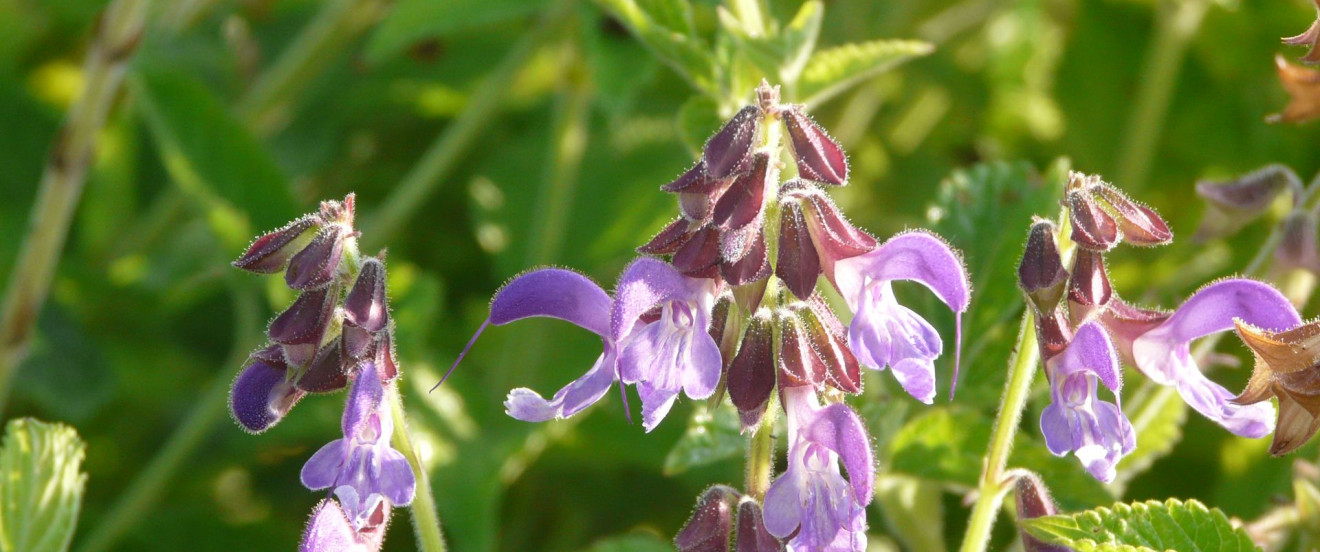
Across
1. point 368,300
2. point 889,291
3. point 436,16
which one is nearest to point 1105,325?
point 889,291

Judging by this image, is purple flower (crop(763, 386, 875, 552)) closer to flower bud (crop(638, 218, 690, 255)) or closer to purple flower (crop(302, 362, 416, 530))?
flower bud (crop(638, 218, 690, 255))

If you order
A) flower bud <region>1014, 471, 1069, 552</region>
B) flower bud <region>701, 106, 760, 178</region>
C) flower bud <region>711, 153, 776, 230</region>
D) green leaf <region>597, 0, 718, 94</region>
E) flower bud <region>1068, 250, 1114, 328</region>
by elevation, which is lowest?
flower bud <region>1014, 471, 1069, 552</region>

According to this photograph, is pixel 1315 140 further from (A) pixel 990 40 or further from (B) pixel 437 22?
(B) pixel 437 22

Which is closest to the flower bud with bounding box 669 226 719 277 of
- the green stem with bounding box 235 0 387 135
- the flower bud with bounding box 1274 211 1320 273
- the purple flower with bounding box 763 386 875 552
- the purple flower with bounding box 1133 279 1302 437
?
the purple flower with bounding box 763 386 875 552

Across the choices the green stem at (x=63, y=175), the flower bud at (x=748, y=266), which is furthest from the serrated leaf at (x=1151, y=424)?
the green stem at (x=63, y=175)

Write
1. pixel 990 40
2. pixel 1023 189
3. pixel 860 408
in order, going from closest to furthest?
1. pixel 860 408
2. pixel 1023 189
3. pixel 990 40

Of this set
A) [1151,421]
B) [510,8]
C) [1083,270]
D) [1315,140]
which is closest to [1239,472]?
[1151,421]

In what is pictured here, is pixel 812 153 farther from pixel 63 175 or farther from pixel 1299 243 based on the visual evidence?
pixel 63 175
